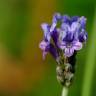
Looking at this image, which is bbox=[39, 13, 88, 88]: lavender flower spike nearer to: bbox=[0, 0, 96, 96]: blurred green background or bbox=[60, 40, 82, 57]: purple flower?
bbox=[60, 40, 82, 57]: purple flower

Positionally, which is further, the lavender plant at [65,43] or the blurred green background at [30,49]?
the blurred green background at [30,49]

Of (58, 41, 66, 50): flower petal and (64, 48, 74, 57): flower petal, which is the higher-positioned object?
(58, 41, 66, 50): flower petal

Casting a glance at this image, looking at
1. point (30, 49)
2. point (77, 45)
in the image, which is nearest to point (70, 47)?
point (77, 45)

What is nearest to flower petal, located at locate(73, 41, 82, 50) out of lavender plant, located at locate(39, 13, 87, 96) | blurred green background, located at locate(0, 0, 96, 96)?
lavender plant, located at locate(39, 13, 87, 96)

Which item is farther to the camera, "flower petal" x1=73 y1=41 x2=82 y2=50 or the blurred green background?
the blurred green background

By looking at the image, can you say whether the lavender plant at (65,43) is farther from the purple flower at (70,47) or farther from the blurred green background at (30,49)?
the blurred green background at (30,49)

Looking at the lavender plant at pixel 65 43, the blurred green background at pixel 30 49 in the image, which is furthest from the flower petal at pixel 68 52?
the blurred green background at pixel 30 49

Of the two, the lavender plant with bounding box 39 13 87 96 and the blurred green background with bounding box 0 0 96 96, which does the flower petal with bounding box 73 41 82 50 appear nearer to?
the lavender plant with bounding box 39 13 87 96

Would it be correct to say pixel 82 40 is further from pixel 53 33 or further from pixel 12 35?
pixel 12 35
